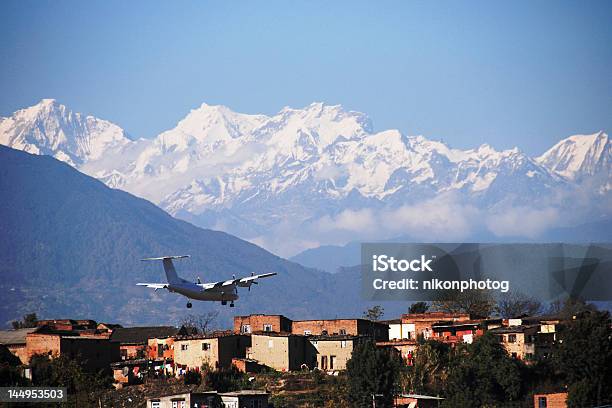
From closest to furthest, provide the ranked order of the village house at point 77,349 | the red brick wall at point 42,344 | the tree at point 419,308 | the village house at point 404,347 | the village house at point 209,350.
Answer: the village house at point 209,350 < the village house at point 77,349 < the red brick wall at point 42,344 < the village house at point 404,347 < the tree at point 419,308

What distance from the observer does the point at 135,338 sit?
136750 millimetres

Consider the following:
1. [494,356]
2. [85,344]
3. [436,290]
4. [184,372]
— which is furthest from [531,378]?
[436,290]

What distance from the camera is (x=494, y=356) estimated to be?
10369 cm

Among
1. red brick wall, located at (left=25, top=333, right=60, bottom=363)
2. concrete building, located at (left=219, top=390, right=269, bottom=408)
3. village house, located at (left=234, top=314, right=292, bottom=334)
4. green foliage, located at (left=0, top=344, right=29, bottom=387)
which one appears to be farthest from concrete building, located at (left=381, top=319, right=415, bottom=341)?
concrete building, located at (left=219, top=390, right=269, bottom=408)

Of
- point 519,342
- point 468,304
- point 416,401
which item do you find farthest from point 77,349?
point 468,304

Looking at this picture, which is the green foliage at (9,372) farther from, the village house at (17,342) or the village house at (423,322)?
the village house at (423,322)

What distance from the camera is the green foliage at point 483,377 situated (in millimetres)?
97125

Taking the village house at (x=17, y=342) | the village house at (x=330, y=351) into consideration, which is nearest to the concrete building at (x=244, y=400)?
the village house at (x=330, y=351)

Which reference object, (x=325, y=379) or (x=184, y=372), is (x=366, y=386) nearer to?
(x=325, y=379)

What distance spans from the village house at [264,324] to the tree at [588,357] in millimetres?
27330

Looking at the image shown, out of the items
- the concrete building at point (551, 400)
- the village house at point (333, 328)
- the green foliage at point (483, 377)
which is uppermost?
the village house at point (333, 328)

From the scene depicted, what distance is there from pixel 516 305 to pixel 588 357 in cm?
6756

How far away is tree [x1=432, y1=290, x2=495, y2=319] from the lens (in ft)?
507

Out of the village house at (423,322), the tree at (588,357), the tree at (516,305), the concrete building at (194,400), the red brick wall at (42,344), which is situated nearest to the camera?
the concrete building at (194,400)
